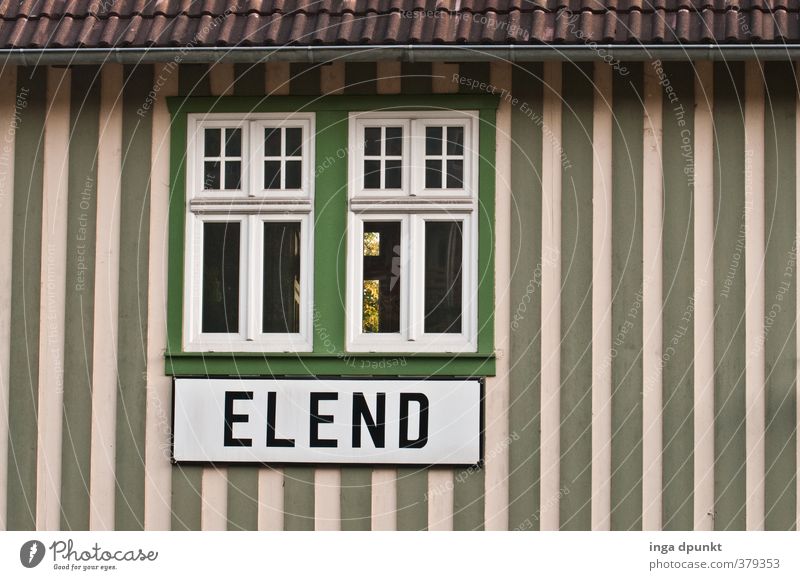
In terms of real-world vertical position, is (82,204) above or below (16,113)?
below

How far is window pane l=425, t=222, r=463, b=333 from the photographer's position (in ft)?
27.6

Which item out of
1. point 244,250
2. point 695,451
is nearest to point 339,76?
point 244,250

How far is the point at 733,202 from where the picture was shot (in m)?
8.26

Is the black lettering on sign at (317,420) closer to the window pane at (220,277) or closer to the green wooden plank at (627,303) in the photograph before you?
the window pane at (220,277)

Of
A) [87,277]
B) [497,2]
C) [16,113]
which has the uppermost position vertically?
[497,2]

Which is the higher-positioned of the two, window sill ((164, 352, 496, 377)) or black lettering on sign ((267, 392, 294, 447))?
window sill ((164, 352, 496, 377))

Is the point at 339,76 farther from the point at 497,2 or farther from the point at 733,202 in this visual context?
the point at 733,202

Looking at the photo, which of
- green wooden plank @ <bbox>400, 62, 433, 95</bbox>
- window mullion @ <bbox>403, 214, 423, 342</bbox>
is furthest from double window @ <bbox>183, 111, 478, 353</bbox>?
green wooden plank @ <bbox>400, 62, 433, 95</bbox>

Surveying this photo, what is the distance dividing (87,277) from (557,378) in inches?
117

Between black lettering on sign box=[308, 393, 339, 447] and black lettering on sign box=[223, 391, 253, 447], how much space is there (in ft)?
1.24

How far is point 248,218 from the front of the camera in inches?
337

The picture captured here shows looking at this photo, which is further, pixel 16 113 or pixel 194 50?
pixel 16 113
